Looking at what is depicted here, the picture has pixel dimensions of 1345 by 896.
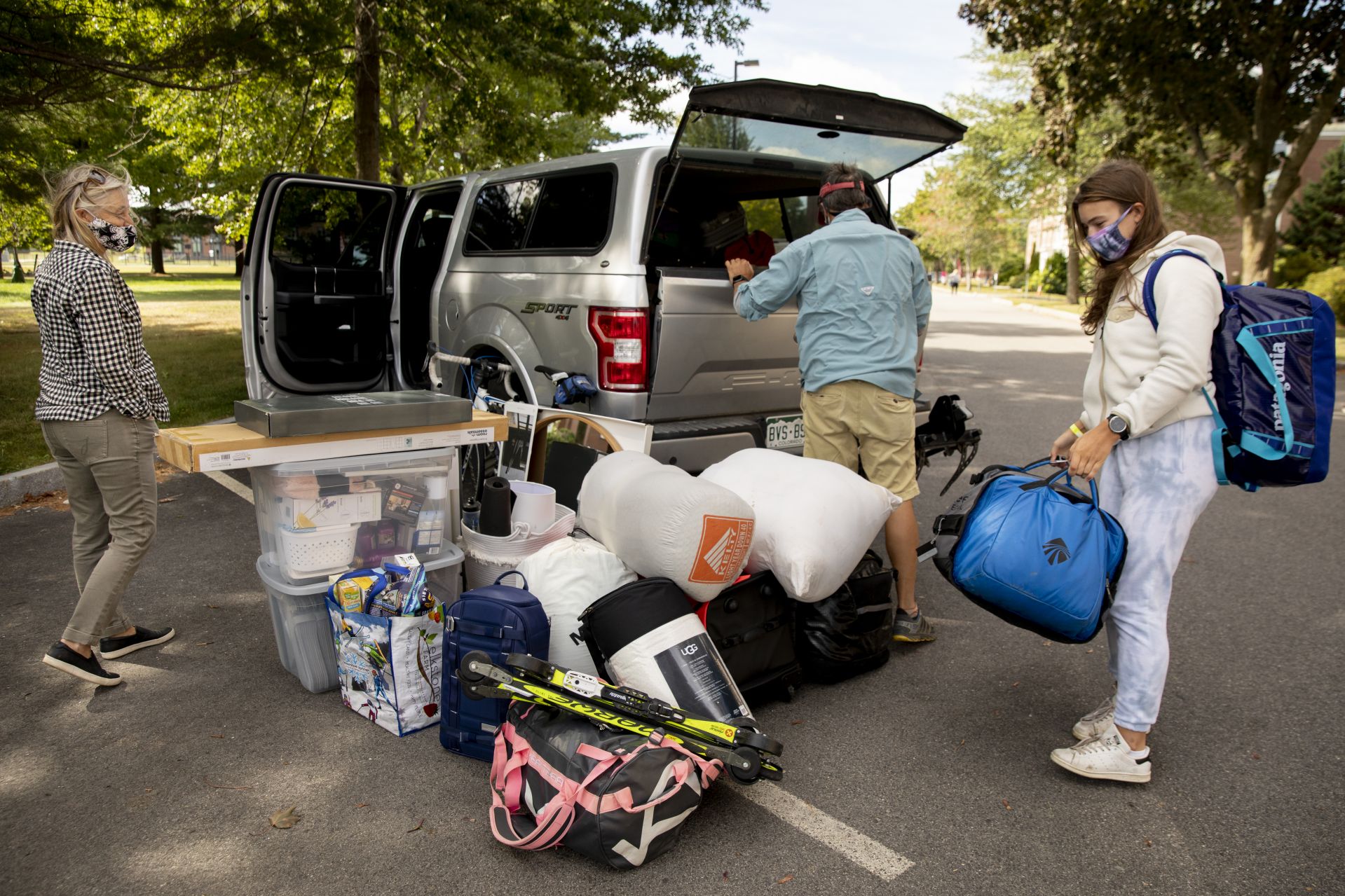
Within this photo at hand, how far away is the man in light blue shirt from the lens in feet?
12.7

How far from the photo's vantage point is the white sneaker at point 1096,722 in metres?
3.12

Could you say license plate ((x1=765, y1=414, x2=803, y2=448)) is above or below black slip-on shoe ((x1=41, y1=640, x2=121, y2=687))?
above

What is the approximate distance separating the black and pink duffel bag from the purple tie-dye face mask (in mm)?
2033

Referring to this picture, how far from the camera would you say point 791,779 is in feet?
9.86

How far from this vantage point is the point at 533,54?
10148 millimetres

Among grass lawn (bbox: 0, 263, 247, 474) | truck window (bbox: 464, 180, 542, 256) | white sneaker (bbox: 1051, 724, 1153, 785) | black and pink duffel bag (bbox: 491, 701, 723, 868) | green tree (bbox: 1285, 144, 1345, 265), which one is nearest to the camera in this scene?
black and pink duffel bag (bbox: 491, 701, 723, 868)

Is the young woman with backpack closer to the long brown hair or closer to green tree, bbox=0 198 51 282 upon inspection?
the long brown hair

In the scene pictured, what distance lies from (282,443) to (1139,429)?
2.87m

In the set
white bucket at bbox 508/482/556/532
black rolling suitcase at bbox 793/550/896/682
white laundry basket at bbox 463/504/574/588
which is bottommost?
black rolling suitcase at bbox 793/550/896/682

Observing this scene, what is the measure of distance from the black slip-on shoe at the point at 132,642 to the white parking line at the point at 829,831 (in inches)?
104

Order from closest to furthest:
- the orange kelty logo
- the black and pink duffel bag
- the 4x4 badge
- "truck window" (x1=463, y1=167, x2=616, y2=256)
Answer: the black and pink duffel bag → the 4x4 badge → the orange kelty logo → "truck window" (x1=463, y1=167, x2=616, y2=256)

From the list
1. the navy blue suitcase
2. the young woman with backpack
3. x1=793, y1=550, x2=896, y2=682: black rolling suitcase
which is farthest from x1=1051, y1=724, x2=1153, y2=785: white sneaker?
the navy blue suitcase

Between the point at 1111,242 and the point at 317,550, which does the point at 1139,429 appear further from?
the point at 317,550

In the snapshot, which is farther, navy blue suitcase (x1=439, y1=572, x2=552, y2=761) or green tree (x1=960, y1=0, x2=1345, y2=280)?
green tree (x1=960, y1=0, x2=1345, y2=280)
